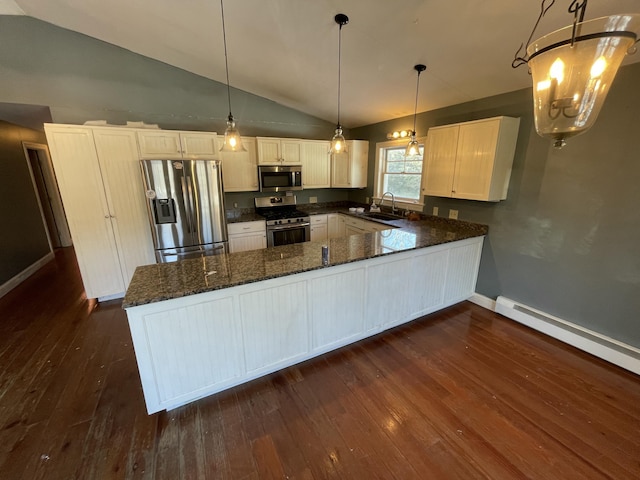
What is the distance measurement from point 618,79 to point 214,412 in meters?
4.08

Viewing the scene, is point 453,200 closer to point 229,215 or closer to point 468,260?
point 468,260

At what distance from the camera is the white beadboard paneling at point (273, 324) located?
1.93 metres

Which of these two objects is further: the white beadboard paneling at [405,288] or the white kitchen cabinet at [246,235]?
the white kitchen cabinet at [246,235]

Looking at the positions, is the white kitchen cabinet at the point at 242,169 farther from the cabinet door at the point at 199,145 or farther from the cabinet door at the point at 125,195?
the cabinet door at the point at 125,195

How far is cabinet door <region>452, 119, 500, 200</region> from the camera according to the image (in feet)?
8.93

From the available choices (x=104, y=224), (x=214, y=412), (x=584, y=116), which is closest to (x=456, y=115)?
(x=584, y=116)

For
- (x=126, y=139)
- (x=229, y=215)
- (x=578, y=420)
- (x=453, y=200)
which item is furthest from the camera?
(x=229, y=215)

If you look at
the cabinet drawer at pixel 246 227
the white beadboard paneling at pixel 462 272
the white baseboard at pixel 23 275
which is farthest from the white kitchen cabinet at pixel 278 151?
the white baseboard at pixel 23 275

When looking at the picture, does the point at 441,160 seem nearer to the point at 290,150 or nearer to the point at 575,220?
the point at 575,220

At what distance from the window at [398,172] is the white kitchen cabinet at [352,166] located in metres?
0.30

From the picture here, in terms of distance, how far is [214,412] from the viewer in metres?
1.85

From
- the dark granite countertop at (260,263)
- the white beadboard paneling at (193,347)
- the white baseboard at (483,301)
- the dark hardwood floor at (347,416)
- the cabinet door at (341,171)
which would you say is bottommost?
the dark hardwood floor at (347,416)

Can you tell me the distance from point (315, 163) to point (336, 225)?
1.17 metres

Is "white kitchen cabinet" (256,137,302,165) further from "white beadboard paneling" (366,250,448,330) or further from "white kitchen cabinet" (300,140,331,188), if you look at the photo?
"white beadboard paneling" (366,250,448,330)
